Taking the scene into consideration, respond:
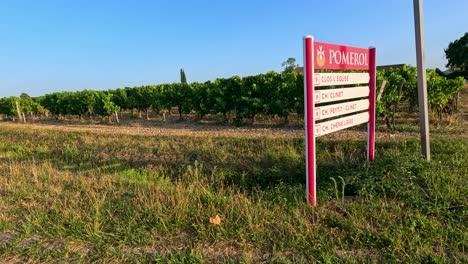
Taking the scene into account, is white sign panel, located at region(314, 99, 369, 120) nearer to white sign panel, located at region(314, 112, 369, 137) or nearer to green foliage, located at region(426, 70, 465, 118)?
white sign panel, located at region(314, 112, 369, 137)

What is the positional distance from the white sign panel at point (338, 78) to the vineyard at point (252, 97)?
2341 mm

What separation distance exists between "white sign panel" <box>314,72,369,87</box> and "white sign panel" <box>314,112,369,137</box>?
470mm

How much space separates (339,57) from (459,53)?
44.7 meters

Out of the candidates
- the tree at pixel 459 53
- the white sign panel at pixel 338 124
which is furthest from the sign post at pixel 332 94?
the tree at pixel 459 53

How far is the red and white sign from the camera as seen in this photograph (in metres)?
3.47

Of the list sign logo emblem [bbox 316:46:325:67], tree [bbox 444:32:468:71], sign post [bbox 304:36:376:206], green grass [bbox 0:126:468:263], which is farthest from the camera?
tree [bbox 444:32:468:71]

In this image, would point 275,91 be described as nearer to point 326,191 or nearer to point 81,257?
point 326,191

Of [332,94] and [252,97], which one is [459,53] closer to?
[252,97]

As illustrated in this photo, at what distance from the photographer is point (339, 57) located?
3.86m

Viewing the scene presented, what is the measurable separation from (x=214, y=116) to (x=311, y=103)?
13685 millimetres

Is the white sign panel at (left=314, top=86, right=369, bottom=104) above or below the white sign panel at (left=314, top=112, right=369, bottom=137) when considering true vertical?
above

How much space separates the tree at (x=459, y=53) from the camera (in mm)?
37625

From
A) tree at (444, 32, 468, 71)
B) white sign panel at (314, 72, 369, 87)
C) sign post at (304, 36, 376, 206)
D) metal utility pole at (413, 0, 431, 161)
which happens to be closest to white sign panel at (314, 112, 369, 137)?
sign post at (304, 36, 376, 206)

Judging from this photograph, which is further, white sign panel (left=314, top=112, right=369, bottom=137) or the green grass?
white sign panel (left=314, top=112, right=369, bottom=137)
